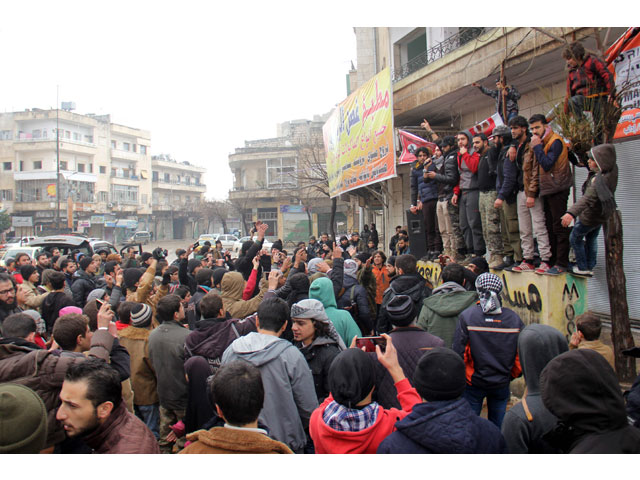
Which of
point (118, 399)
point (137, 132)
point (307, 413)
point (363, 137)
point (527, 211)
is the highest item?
point (137, 132)

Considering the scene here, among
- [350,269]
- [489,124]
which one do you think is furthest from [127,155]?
[350,269]

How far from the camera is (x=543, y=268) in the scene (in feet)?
17.0

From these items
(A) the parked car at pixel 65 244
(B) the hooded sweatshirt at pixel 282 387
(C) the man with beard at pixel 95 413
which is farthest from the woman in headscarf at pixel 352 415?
(A) the parked car at pixel 65 244

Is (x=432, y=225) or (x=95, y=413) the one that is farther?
A: (x=432, y=225)

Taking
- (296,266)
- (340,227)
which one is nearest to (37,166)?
(340,227)

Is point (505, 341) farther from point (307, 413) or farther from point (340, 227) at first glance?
point (340, 227)

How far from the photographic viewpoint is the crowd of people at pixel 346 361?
6.34 feet

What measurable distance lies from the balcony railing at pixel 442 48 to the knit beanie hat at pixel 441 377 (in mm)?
7931

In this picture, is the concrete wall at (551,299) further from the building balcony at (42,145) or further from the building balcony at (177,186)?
the building balcony at (177,186)

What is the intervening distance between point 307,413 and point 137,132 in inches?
2181

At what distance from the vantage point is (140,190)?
5225 centimetres

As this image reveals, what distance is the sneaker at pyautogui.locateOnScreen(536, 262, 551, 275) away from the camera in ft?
16.7

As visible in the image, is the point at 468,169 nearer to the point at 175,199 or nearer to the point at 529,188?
the point at 529,188

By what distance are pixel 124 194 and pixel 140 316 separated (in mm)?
51202
